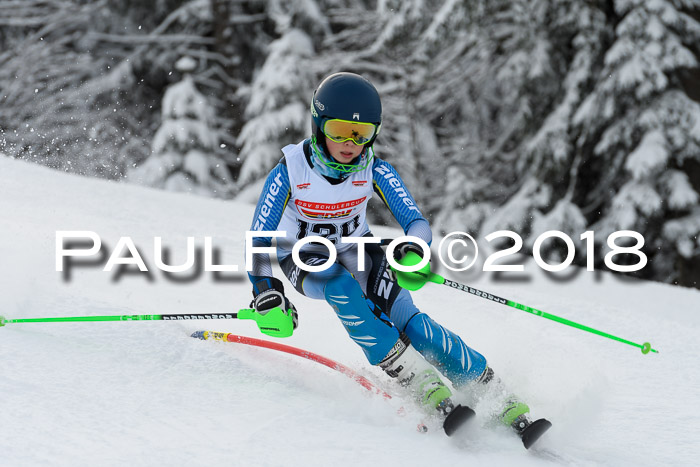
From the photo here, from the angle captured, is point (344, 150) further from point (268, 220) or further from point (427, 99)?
point (427, 99)

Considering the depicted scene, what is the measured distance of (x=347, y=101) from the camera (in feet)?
10.5

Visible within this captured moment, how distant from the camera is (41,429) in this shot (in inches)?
98.3

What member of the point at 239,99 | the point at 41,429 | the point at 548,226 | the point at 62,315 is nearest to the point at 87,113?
the point at 239,99

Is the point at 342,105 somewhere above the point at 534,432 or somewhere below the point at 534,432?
above

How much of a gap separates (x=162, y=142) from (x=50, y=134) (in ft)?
17.0

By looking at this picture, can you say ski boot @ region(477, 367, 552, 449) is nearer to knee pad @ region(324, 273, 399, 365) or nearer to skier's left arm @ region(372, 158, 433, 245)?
knee pad @ region(324, 273, 399, 365)

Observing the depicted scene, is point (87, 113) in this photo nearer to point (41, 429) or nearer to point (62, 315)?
point (62, 315)

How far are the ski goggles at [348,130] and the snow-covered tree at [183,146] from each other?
1164 centimetres

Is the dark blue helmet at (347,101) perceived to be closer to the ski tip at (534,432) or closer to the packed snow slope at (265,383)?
the packed snow slope at (265,383)

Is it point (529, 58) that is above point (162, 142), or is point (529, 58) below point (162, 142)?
above

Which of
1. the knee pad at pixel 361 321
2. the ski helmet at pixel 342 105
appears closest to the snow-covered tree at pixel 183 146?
the ski helmet at pixel 342 105

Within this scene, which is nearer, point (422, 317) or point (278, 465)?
point (278, 465)

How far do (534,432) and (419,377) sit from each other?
0.53 meters

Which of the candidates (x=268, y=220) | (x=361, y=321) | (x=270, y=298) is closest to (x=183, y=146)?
(x=268, y=220)
